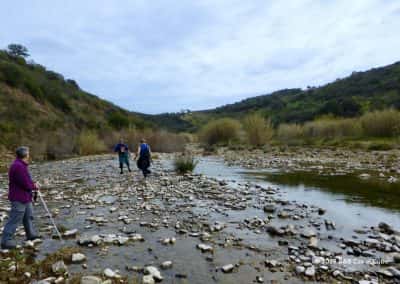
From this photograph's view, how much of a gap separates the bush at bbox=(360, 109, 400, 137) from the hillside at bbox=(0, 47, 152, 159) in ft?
98.5

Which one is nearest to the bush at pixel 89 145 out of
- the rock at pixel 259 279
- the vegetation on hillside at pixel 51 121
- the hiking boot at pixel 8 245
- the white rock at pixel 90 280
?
the vegetation on hillside at pixel 51 121

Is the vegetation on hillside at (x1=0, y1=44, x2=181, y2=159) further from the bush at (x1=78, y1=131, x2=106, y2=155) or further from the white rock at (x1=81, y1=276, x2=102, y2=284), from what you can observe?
the white rock at (x1=81, y1=276, x2=102, y2=284)

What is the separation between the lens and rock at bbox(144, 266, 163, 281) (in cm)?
501

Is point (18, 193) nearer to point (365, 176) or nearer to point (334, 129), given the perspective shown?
point (365, 176)

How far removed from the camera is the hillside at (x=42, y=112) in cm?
3038

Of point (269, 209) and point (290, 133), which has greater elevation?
point (290, 133)

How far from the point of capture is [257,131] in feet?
127

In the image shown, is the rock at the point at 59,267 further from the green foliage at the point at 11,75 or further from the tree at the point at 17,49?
the tree at the point at 17,49

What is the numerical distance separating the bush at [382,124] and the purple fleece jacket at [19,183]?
33228 mm

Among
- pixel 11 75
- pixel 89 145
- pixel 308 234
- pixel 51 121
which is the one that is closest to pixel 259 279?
pixel 308 234

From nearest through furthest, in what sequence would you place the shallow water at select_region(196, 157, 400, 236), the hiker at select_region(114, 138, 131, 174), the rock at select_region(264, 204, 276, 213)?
the shallow water at select_region(196, 157, 400, 236), the rock at select_region(264, 204, 276, 213), the hiker at select_region(114, 138, 131, 174)

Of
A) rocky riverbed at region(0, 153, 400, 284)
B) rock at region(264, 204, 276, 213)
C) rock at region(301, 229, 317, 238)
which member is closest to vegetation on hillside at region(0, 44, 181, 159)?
rocky riverbed at region(0, 153, 400, 284)

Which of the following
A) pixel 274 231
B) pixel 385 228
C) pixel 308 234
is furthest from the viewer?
pixel 385 228

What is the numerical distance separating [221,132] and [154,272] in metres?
38.9
